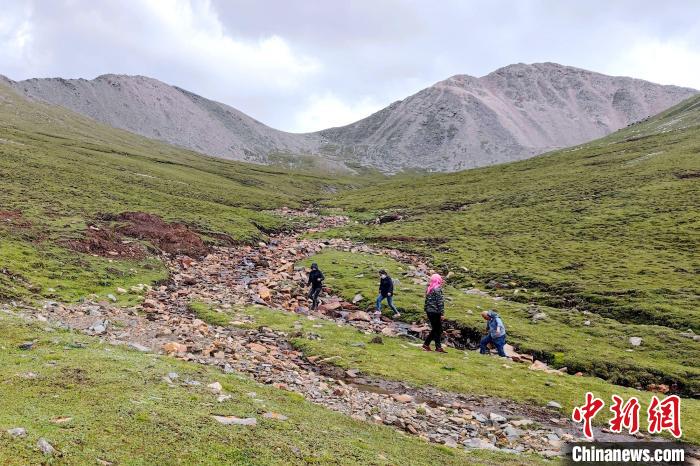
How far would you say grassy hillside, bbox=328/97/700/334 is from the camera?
105 ft

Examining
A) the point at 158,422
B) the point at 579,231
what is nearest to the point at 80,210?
the point at 158,422

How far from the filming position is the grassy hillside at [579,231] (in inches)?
1261

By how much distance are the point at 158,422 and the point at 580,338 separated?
2290 centimetres

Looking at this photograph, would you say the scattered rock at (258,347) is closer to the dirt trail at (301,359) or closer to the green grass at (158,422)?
the dirt trail at (301,359)

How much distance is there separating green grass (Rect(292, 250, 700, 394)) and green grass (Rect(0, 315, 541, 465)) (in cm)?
1239

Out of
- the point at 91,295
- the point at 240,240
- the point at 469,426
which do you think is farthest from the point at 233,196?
the point at 469,426

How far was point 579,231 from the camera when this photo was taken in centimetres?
5203

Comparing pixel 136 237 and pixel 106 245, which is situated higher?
pixel 136 237

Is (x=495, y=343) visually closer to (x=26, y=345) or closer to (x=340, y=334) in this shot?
(x=340, y=334)

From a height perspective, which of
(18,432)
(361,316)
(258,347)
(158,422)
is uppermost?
(18,432)

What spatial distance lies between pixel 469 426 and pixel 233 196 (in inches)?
3386

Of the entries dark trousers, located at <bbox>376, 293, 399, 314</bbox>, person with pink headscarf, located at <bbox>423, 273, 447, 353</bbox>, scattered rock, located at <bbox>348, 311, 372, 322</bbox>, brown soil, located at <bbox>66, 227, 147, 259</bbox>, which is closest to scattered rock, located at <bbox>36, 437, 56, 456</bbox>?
person with pink headscarf, located at <bbox>423, 273, 447, 353</bbox>

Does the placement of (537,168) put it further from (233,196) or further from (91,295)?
(91,295)

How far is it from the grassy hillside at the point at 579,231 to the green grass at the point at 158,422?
76.6 feet
